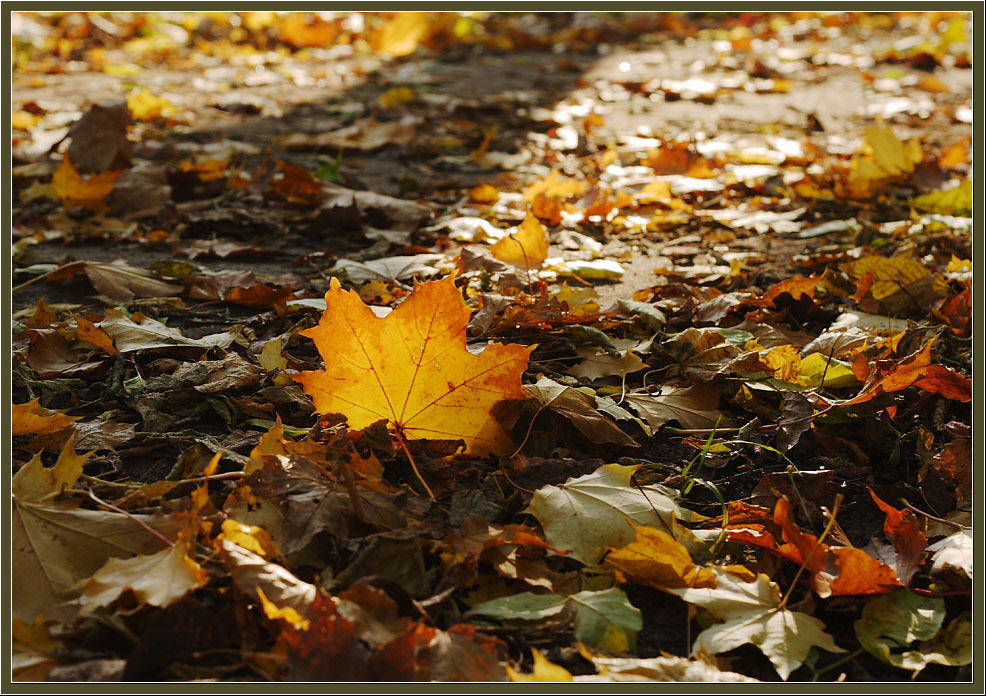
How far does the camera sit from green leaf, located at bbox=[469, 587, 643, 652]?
1011mm

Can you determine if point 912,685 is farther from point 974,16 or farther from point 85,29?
point 85,29

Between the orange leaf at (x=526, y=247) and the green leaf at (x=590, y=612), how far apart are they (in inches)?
42.3

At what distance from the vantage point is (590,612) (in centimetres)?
104

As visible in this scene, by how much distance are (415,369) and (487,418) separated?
14 cm

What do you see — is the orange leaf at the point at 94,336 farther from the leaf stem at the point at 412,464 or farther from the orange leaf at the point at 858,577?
the orange leaf at the point at 858,577

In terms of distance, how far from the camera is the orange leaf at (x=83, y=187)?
2.57 meters

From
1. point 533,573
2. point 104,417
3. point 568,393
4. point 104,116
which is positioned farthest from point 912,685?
point 104,116

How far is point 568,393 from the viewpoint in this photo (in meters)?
1.42

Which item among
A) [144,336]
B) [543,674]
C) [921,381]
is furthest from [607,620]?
[144,336]

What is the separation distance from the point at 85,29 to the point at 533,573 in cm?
637

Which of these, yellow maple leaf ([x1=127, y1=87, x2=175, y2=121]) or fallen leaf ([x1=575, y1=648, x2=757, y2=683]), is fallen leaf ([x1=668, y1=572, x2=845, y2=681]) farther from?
yellow maple leaf ([x1=127, y1=87, x2=175, y2=121])

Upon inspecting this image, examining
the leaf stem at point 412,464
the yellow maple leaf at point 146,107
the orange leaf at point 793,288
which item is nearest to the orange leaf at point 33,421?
the leaf stem at point 412,464

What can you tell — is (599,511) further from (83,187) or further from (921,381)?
(83,187)

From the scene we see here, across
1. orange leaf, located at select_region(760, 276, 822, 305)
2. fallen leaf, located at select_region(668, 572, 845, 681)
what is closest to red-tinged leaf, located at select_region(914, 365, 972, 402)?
orange leaf, located at select_region(760, 276, 822, 305)
